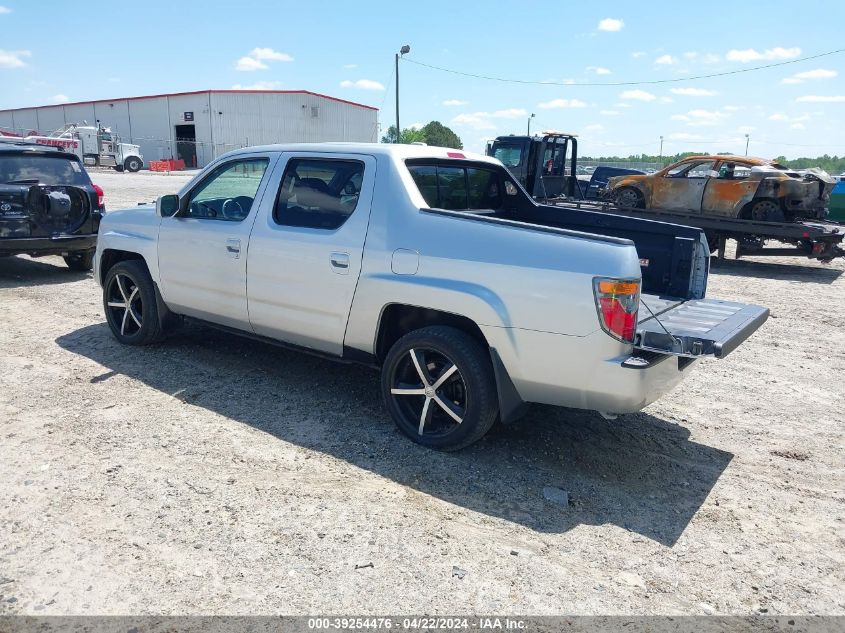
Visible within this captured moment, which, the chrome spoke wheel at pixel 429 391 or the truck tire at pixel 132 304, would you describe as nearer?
the chrome spoke wheel at pixel 429 391

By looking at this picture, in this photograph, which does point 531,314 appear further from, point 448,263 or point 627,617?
point 627,617

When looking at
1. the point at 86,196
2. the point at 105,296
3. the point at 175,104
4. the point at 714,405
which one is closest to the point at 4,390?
the point at 105,296

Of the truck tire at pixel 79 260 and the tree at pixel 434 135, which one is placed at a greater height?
the tree at pixel 434 135

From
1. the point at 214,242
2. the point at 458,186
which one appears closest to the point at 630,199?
the point at 458,186

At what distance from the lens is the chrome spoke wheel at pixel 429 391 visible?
13.7 ft

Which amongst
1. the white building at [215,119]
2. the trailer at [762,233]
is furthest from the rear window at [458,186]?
the white building at [215,119]

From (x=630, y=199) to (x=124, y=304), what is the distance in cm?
1199

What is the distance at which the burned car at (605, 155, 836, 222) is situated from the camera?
12.9 metres

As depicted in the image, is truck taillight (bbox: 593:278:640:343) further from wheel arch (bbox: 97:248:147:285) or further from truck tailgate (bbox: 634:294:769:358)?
wheel arch (bbox: 97:248:147:285)

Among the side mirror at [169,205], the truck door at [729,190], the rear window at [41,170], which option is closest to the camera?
the side mirror at [169,205]

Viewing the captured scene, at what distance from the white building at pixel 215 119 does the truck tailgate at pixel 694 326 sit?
51.3 m

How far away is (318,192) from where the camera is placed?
4.76m

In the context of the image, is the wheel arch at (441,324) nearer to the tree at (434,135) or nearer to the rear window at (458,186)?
the rear window at (458,186)

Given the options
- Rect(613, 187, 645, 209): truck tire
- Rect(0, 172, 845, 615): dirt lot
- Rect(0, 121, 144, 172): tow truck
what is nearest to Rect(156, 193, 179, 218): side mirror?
Rect(0, 172, 845, 615): dirt lot
